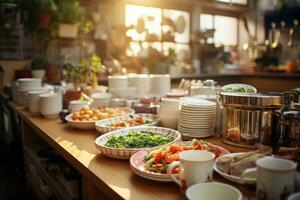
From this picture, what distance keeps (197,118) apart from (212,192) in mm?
551

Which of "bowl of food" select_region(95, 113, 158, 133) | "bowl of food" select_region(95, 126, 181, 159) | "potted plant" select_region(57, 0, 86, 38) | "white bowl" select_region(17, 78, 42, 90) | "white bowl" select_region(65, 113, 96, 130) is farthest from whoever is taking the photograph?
"potted plant" select_region(57, 0, 86, 38)

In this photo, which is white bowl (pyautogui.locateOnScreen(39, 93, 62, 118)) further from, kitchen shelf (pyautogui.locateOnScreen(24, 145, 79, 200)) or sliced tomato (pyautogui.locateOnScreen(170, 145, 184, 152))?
sliced tomato (pyautogui.locateOnScreen(170, 145, 184, 152))

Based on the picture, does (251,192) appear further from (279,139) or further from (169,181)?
(279,139)

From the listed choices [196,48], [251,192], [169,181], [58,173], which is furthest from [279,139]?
[196,48]

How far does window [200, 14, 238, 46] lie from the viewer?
5742 millimetres

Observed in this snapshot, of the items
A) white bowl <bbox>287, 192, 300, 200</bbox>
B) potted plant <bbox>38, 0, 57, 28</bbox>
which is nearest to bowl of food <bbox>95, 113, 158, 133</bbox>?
white bowl <bbox>287, 192, 300, 200</bbox>

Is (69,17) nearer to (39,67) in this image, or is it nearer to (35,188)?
(39,67)

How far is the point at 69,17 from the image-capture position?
3463 mm

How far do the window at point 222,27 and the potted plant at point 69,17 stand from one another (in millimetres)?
2731

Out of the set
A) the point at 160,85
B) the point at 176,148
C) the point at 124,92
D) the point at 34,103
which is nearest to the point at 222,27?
the point at 160,85

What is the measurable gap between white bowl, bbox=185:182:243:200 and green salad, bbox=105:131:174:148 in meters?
0.38

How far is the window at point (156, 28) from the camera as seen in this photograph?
473cm

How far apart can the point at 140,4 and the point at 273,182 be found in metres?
4.44

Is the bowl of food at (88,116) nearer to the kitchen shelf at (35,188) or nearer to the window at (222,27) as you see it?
the kitchen shelf at (35,188)
